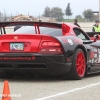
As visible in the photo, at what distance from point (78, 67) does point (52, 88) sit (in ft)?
5.13

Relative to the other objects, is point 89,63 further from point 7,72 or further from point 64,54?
point 7,72

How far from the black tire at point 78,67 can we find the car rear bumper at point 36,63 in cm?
21

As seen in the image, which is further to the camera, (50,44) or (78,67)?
(78,67)

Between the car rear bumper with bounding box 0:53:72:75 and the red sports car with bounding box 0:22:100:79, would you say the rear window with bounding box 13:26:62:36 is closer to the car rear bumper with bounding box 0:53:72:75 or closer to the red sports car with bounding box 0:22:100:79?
the red sports car with bounding box 0:22:100:79

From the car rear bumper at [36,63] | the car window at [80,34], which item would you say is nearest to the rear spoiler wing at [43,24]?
the car window at [80,34]

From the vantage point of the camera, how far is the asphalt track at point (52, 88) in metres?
6.48

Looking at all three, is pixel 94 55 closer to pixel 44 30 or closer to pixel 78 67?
pixel 78 67

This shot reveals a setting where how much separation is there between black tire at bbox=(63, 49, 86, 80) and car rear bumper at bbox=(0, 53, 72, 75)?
0.69 ft

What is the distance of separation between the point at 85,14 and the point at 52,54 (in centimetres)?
12353

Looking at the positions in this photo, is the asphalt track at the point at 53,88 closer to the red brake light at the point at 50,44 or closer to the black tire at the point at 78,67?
the black tire at the point at 78,67

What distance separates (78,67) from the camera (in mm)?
8914

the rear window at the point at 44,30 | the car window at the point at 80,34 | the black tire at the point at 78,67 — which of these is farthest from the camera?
the car window at the point at 80,34

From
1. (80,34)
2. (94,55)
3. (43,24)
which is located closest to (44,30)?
(43,24)

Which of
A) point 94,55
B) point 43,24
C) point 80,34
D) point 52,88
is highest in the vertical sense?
point 43,24
